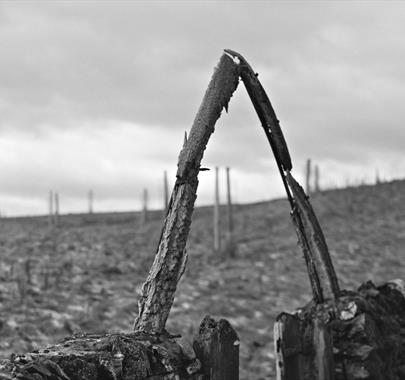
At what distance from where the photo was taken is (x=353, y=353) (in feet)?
19.3

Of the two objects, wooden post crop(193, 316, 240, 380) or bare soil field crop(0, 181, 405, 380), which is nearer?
wooden post crop(193, 316, 240, 380)

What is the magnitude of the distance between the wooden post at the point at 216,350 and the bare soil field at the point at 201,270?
6554mm

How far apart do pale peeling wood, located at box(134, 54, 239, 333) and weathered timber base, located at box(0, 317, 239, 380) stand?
334 mm

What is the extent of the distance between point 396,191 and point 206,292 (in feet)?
61.7

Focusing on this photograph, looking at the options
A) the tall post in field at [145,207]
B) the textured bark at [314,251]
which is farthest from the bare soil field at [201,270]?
the textured bark at [314,251]

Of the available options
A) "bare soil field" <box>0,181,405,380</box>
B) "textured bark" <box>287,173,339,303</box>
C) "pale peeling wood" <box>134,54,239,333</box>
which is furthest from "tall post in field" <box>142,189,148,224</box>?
"pale peeling wood" <box>134,54,239,333</box>

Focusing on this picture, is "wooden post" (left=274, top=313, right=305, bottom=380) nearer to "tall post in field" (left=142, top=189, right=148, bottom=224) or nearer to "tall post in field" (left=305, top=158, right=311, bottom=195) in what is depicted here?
"tall post in field" (left=142, top=189, right=148, bottom=224)

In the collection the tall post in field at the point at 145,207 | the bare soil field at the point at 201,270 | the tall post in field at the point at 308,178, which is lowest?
the bare soil field at the point at 201,270

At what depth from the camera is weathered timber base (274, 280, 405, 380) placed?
17.0 feet

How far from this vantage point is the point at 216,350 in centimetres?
383

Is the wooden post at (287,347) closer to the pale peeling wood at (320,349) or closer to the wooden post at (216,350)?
the pale peeling wood at (320,349)

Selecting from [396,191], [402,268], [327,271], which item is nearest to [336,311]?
[327,271]

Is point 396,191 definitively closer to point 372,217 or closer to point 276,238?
point 372,217

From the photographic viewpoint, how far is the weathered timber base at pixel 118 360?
304cm
